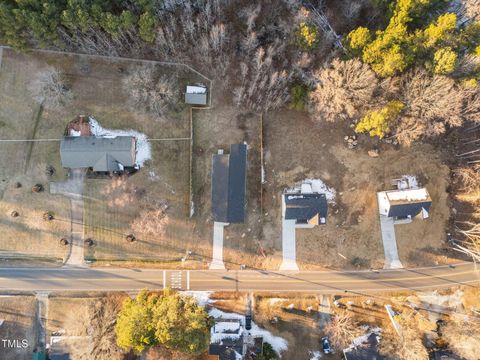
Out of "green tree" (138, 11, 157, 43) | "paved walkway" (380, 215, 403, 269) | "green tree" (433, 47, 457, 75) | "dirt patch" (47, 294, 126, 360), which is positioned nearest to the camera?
"green tree" (433, 47, 457, 75)

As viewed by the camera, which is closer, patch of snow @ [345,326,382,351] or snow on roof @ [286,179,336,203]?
patch of snow @ [345,326,382,351]

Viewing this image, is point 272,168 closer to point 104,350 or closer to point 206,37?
point 206,37

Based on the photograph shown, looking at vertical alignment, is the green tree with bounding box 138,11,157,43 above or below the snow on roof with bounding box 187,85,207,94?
above

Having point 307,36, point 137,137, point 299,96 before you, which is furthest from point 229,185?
point 307,36

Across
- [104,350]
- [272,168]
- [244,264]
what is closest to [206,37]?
[272,168]

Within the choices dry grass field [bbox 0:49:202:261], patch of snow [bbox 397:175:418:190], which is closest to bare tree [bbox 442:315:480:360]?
patch of snow [bbox 397:175:418:190]

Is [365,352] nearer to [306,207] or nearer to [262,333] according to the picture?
[262,333]

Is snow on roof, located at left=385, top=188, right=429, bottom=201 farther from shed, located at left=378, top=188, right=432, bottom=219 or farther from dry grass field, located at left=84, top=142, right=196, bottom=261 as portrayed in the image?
Answer: dry grass field, located at left=84, top=142, right=196, bottom=261
